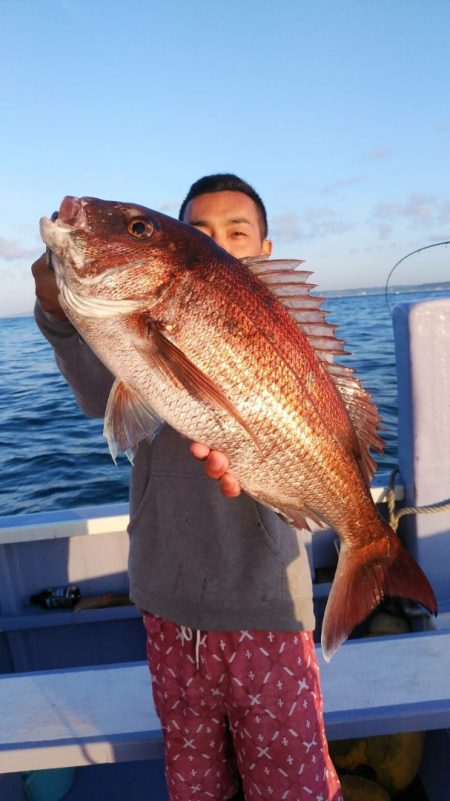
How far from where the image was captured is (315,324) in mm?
1752

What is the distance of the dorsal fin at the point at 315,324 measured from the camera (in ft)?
5.61

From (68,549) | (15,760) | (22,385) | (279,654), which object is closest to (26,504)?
(68,549)

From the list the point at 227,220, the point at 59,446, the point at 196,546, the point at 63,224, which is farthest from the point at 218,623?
the point at 59,446

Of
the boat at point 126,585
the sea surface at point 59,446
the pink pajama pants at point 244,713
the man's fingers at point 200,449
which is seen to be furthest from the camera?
the sea surface at point 59,446

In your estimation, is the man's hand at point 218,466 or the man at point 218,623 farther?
the man at point 218,623

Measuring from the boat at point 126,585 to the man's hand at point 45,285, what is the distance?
178cm

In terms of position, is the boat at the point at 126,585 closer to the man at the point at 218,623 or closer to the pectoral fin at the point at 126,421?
the man at the point at 218,623

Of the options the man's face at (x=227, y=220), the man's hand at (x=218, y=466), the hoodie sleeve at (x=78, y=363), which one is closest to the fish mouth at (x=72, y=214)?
the hoodie sleeve at (x=78, y=363)

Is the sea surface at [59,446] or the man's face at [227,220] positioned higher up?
the man's face at [227,220]

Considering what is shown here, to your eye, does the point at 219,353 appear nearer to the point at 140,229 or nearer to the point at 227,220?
the point at 140,229

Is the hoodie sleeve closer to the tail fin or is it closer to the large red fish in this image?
the large red fish

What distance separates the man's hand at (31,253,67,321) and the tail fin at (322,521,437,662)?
4.54ft

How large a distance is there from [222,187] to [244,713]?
2.05 m

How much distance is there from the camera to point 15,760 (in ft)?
6.68
